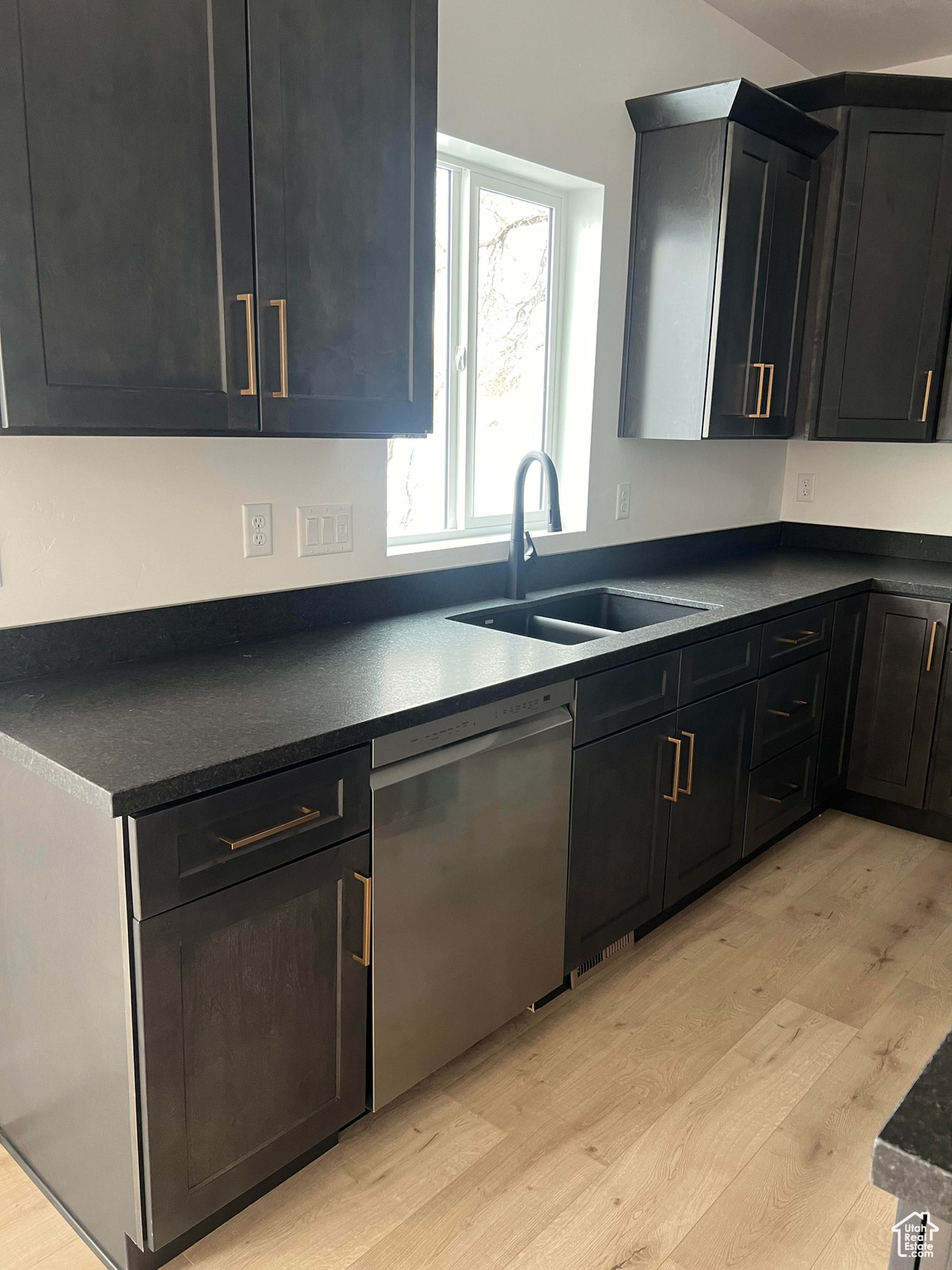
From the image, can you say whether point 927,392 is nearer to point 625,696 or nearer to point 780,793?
point 780,793

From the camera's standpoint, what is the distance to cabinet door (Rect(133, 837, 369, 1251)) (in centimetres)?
141

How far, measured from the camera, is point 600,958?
7.84 ft

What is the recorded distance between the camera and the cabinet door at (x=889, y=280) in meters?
3.10

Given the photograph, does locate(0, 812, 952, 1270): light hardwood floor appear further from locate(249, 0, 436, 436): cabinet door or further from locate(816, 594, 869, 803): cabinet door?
locate(249, 0, 436, 436): cabinet door

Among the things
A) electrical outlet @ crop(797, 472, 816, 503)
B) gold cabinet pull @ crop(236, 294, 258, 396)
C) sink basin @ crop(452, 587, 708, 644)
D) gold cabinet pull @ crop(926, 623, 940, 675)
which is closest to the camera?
gold cabinet pull @ crop(236, 294, 258, 396)

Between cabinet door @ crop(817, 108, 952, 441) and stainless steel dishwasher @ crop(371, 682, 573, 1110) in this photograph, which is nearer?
stainless steel dishwasher @ crop(371, 682, 573, 1110)

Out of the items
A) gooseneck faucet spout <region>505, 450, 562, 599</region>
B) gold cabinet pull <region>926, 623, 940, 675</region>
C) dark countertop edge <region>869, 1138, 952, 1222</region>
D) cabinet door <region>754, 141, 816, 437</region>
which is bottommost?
gold cabinet pull <region>926, 623, 940, 675</region>

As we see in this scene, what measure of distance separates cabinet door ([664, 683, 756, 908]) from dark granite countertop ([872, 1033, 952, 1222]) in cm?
180

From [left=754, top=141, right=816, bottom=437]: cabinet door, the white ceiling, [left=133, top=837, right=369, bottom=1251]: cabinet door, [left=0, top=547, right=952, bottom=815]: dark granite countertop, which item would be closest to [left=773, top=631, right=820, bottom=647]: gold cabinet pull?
[left=0, top=547, right=952, bottom=815]: dark granite countertop

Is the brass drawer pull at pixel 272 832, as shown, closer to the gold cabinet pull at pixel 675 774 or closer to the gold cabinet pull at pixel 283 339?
the gold cabinet pull at pixel 283 339

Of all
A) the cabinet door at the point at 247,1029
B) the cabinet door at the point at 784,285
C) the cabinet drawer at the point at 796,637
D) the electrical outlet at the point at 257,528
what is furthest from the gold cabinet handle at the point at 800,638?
the cabinet door at the point at 247,1029

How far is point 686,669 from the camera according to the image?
2441 mm

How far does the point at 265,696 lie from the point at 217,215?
817mm

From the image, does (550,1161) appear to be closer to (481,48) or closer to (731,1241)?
(731,1241)
